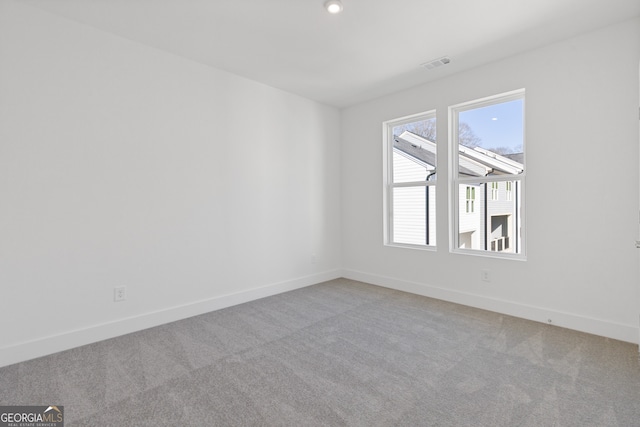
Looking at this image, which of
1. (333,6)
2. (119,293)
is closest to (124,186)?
(119,293)

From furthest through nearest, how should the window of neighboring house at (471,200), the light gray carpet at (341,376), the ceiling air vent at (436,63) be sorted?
1. the window of neighboring house at (471,200)
2. the ceiling air vent at (436,63)
3. the light gray carpet at (341,376)

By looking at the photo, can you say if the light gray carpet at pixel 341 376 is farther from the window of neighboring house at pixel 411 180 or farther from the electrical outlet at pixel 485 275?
the window of neighboring house at pixel 411 180

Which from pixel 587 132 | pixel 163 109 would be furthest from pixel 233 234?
pixel 587 132

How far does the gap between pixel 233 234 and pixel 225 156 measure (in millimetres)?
891

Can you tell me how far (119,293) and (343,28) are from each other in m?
3.04

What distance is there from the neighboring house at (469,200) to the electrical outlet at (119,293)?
3.28 m

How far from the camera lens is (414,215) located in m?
4.23

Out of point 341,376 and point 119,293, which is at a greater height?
point 119,293

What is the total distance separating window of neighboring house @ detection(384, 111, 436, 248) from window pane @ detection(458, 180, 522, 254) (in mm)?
370

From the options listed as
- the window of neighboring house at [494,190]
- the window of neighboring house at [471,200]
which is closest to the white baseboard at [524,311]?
the window of neighboring house at [471,200]

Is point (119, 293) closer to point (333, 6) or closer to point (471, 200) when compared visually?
point (333, 6)

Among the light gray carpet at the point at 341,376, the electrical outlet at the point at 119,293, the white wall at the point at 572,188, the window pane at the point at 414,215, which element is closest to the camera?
the light gray carpet at the point at 341,376

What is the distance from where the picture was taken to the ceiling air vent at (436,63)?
3.26m

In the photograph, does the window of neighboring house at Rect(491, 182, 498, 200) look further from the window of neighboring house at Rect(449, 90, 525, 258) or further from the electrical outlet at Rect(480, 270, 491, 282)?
the electrical outlet at Rect(480, 270, 491, 282)
